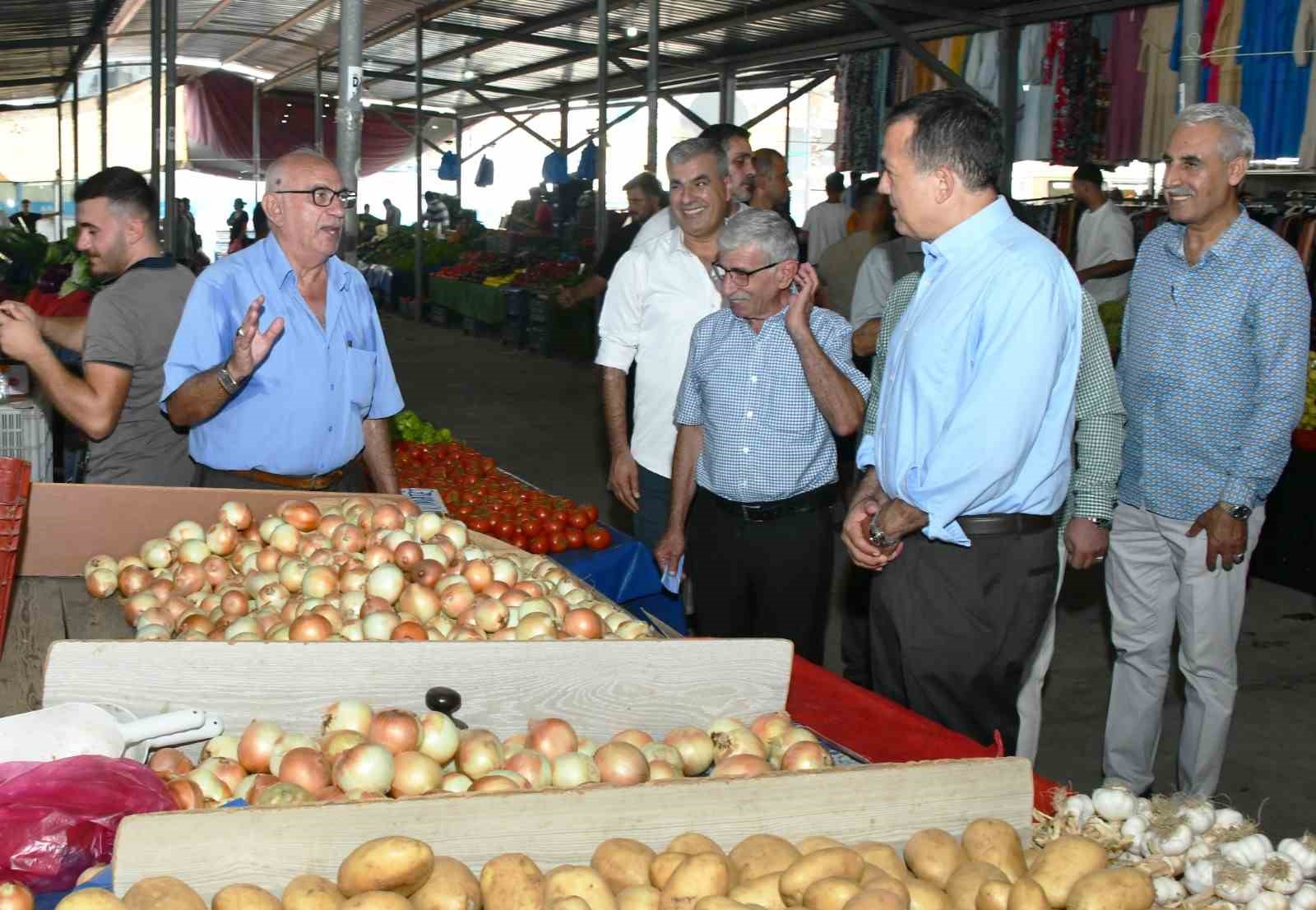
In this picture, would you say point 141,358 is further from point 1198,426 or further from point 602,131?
point 602,131

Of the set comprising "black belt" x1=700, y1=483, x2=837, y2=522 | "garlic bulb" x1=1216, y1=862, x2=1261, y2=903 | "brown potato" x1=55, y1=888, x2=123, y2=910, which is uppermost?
"black belt" x1=700, y1=483, x2=837, y2=522

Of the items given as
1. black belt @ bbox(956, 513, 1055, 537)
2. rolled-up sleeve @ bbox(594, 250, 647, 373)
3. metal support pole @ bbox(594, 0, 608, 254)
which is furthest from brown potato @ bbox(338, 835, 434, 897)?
metal support pole @ bbox(594, 0, 608, 254)

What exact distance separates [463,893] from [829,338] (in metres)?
2.32

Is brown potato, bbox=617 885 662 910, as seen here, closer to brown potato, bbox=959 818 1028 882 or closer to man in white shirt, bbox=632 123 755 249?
brown potato, bbox=959 818 1028 882

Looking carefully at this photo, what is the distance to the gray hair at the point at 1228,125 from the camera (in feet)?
11.2

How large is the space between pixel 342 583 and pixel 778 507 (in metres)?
1.31

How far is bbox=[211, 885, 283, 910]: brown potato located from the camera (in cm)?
153

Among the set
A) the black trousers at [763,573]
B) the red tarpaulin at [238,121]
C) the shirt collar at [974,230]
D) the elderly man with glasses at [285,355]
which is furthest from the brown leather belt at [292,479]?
the red tarpaulin at [238,121]

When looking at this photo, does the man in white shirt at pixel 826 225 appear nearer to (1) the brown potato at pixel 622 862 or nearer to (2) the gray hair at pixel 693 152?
(2) the gray hair at pixel 693 152

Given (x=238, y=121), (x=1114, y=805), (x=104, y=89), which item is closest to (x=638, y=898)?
(x=1114, y=805)

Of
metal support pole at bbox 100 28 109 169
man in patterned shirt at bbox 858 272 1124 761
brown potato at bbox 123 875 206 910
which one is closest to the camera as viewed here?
brown potato at bbox 123 875 206 910

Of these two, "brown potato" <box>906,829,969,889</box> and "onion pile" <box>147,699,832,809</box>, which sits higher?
"onion pile" <box>147,699,832,809</box>

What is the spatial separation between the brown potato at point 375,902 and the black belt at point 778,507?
2240 millimetres

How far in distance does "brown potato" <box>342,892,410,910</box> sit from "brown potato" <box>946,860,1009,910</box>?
0.73 meters
